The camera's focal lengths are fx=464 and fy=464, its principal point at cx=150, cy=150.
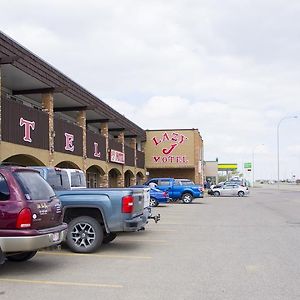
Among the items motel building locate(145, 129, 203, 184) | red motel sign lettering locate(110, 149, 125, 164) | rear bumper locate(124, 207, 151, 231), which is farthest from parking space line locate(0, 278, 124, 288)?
motel building locate(145, 129, 203, 184)

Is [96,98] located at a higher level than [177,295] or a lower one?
higher

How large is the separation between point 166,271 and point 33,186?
275 centimetres

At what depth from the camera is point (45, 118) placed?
20.0 m

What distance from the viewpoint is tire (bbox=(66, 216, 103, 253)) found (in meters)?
10.0

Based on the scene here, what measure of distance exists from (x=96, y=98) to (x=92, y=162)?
12.4 ft

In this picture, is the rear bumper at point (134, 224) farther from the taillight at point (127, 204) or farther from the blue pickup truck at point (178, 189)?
the blue pickup truck at point (178, 189)

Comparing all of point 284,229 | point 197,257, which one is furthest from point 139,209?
point 284,229

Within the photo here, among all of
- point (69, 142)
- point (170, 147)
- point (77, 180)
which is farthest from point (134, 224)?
point (170, 147)

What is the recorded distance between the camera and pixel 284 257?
959 cm

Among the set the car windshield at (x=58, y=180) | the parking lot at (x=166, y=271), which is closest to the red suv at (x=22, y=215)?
the parking lot at (x=166, y=271)

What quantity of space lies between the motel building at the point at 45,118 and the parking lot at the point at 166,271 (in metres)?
7.00

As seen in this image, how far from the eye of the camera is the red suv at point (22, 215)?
24.2ft

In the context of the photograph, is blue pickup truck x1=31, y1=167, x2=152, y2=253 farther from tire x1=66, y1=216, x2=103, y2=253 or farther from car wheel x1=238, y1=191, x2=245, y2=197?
car wheel x1=238, y1=191, x2=245, y2=197

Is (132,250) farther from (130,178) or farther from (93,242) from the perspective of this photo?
(130,178)
